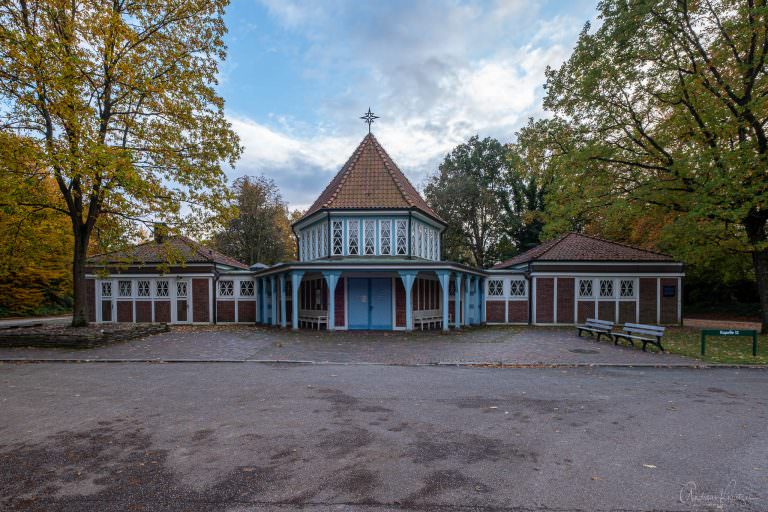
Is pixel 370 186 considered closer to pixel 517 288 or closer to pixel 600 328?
pixel 517 288

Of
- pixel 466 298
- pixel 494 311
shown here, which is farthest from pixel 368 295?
pixel 494 311

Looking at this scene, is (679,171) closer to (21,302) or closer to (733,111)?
(733,111)

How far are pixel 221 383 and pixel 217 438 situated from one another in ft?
10.3

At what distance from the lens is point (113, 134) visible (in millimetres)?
14469

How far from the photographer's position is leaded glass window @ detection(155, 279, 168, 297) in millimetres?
20984

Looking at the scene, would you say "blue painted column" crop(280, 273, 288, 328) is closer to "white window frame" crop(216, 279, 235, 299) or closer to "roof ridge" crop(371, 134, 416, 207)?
"white window frame" crop(216, 279, 235, 299)

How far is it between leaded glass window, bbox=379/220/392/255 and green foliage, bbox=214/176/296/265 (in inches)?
873

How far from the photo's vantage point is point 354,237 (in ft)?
60.8

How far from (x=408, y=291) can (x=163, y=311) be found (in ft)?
43.0

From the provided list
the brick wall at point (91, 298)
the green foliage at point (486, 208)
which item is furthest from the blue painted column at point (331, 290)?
the green foliage at point (486, 208)

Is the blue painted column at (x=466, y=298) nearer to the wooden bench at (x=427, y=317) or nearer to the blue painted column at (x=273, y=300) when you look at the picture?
the wooden bench at (x=427, y=317)

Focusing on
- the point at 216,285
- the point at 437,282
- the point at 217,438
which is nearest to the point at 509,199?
the point at 437,282

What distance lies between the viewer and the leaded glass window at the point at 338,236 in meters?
18.5

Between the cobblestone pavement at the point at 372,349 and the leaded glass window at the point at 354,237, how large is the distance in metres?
4.08
